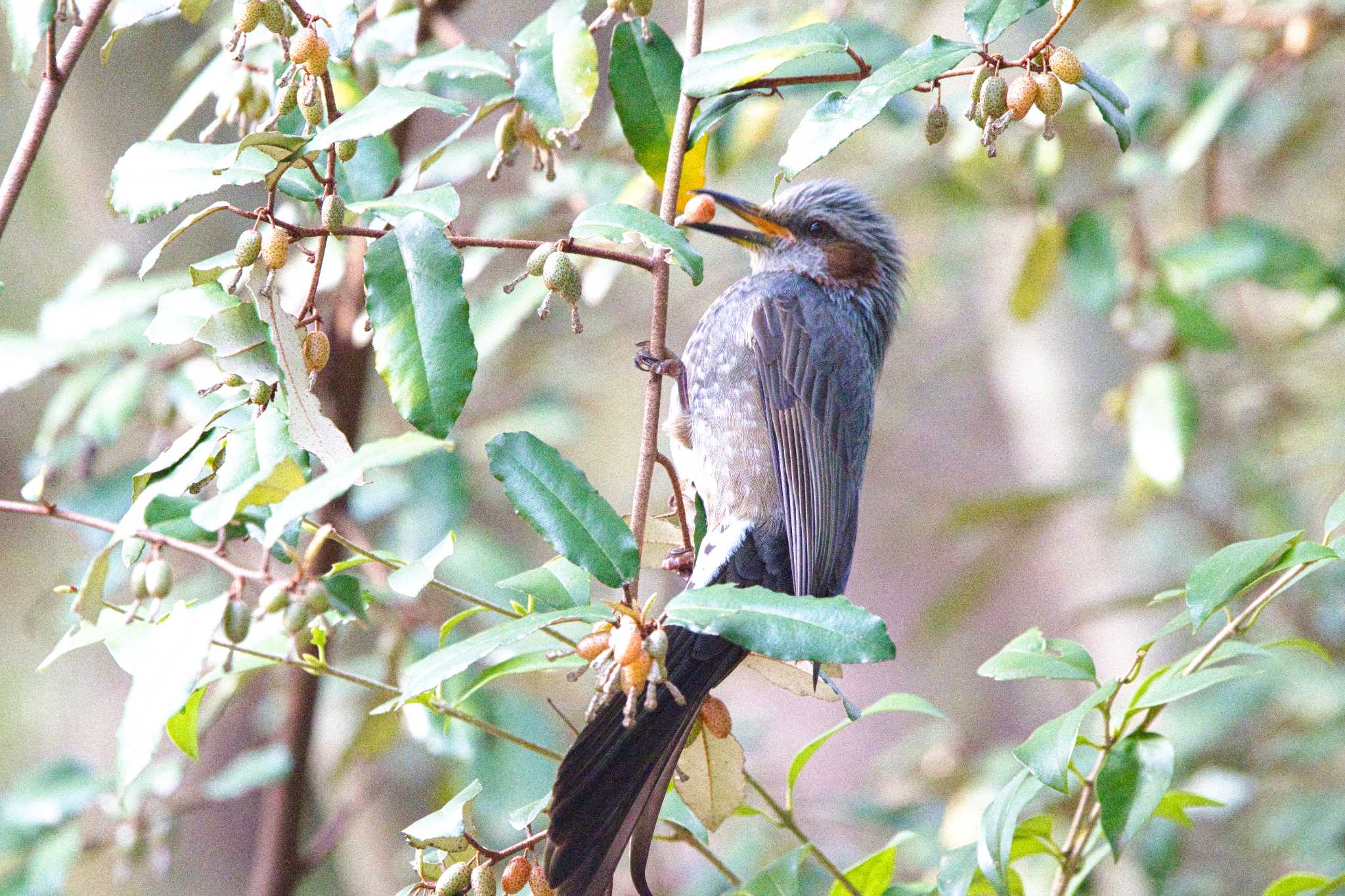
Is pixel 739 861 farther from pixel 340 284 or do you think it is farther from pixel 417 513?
pixel 340 284

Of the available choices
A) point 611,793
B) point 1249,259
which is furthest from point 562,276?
point 1249,259

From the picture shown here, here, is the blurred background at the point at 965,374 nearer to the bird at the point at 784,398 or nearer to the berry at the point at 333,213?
the bird at the point at 784,398

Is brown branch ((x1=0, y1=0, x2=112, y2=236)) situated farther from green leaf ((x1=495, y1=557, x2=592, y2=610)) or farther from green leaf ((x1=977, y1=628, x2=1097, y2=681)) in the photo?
green leaf ((x1=977, y1=628, x2=1097, y2=681))

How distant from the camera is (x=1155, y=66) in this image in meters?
3.38

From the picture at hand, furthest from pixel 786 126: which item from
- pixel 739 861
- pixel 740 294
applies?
pixel 739 861

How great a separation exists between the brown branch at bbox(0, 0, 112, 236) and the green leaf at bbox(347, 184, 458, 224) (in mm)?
397

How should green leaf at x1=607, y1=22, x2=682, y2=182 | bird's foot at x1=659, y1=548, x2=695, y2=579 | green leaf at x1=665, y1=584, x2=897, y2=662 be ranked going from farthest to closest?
1. bird's foot at x1=659, y1=548, x2=695, y2=579
2. green leaf at x1=607, y1=22, x2=682, y2=182
3. green leaf at x1=665, y1=584, x2=897, y2=662

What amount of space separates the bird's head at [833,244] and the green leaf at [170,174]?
1.74m

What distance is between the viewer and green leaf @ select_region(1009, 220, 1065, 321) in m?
3.36

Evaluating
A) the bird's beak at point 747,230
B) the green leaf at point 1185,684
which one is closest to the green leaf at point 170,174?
the green leaf at point 1185,684

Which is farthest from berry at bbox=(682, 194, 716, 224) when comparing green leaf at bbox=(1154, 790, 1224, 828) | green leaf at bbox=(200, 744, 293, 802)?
green leaf at bbox=(200, 744, 293, 802)

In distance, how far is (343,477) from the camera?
1.17 metres

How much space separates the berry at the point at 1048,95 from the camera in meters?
1.46

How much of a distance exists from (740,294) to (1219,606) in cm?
163
